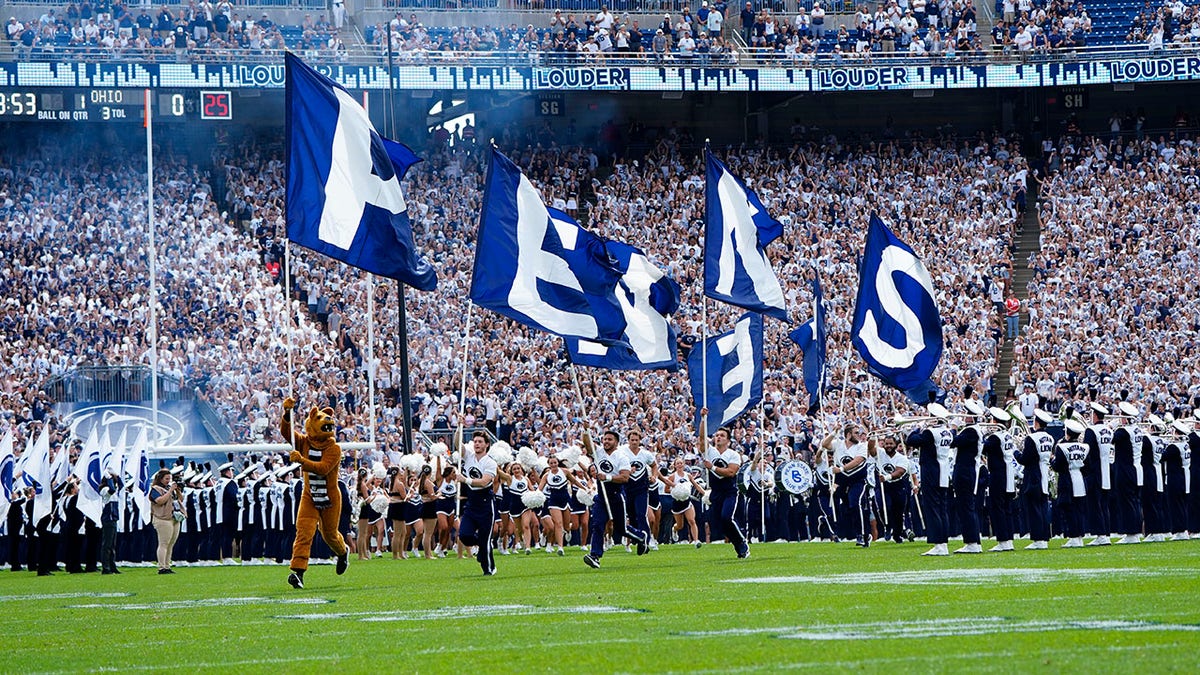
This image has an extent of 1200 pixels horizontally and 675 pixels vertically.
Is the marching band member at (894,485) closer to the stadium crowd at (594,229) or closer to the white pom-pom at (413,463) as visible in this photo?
the stadium crowd at (594,229)

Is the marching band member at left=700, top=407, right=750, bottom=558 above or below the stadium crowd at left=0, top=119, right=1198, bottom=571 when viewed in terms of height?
below

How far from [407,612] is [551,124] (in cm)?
3239

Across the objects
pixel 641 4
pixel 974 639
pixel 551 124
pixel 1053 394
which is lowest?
pixel 974 639

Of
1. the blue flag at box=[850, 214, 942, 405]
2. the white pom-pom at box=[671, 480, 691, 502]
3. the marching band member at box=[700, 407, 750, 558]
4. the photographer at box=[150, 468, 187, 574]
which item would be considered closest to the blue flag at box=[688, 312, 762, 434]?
the white pom-pom at box=[671, 480, 691, 502]

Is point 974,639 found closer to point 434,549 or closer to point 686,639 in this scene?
point 686,639

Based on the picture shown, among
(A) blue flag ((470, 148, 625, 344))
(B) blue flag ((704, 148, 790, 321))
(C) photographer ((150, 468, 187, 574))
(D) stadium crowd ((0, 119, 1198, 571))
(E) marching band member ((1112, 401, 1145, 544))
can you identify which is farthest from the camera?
(D) stadium crowd ((0, 119, 1198, 571))

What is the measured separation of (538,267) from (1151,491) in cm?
659

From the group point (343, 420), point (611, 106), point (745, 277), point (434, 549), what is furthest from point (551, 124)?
point (745, 277)

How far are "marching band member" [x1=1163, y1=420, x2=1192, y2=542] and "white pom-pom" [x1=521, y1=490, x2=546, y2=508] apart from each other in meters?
7.56

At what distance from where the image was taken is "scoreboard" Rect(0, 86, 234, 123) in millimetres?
36656

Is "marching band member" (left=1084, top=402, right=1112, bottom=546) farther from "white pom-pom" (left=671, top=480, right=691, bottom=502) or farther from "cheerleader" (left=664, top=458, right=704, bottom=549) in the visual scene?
"white pom-pom" (left=671, top=480, right=691, bottom=502)

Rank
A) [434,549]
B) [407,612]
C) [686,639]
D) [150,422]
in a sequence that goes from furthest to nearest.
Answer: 1. [150,422]
2. [434,549]
3. [407,612]
4. [686,639]

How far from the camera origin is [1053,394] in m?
33.1

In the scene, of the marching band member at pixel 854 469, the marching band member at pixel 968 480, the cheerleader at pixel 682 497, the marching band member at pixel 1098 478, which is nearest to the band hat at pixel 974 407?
the marching band member at pixel 968 480
